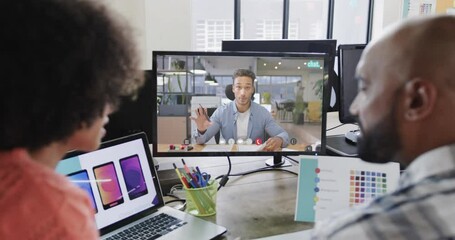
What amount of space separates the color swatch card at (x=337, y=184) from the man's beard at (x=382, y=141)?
407 mm

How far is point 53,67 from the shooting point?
1.56 ft

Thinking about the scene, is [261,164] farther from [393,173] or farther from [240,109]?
[393,173]

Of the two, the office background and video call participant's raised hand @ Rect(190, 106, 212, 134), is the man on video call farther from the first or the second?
the office background

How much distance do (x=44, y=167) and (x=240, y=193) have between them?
862 millimetres

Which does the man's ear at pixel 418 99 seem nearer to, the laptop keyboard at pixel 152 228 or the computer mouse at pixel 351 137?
the laptop keyboard at pixel 152 228

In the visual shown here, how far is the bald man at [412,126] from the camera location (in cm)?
51

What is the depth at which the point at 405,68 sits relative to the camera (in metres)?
0.58

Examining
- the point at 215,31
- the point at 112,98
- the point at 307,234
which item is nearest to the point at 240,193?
the point at 307,234

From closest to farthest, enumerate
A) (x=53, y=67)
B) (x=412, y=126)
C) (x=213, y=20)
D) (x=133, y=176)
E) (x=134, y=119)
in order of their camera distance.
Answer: (x=53, y=67)
(x=412, y=126)
(x=133, y=176)
(x=134, y=119)
(x=213, y=20)

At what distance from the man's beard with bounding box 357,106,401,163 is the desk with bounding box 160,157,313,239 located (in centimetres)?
45

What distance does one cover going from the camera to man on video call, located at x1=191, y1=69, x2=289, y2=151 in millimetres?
1294

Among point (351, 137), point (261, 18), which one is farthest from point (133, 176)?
point (261, 18)

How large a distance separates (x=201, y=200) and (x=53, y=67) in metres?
0.74

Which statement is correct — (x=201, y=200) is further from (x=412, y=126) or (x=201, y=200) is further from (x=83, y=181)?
(x=412, y=126)
